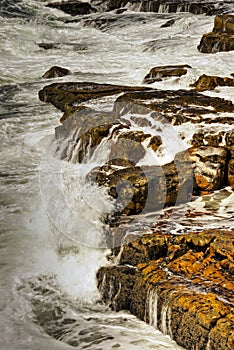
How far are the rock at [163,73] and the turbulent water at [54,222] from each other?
201 mm

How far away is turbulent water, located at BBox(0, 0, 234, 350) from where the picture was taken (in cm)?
373

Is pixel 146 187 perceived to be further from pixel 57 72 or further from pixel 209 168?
pixel 57 72

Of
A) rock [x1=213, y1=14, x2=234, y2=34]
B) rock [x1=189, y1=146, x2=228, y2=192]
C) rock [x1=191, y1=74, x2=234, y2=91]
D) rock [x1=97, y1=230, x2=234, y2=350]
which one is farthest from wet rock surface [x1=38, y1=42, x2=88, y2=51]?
rock [x1=97, y1=230, x2=234, y2=350]

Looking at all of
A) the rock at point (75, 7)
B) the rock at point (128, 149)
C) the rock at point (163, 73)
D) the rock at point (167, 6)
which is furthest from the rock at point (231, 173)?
the rock at point (75, 7)

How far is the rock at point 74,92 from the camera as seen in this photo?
28.9 feet

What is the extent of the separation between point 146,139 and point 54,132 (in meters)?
2.44

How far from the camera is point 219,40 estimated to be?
12.5 m

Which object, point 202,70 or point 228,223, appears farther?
point 202,70

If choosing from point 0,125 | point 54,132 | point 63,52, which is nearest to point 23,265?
point 54,132

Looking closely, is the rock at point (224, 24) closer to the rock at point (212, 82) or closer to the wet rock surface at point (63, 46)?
the wet rock surface at point (63, 46)

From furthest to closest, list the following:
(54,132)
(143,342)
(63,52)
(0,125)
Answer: (63,52) → (0,125) → (54,132) → (143,342)

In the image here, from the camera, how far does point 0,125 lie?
28.8ft

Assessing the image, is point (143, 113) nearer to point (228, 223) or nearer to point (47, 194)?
point (47, 194)

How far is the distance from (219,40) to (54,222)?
8.79 m
